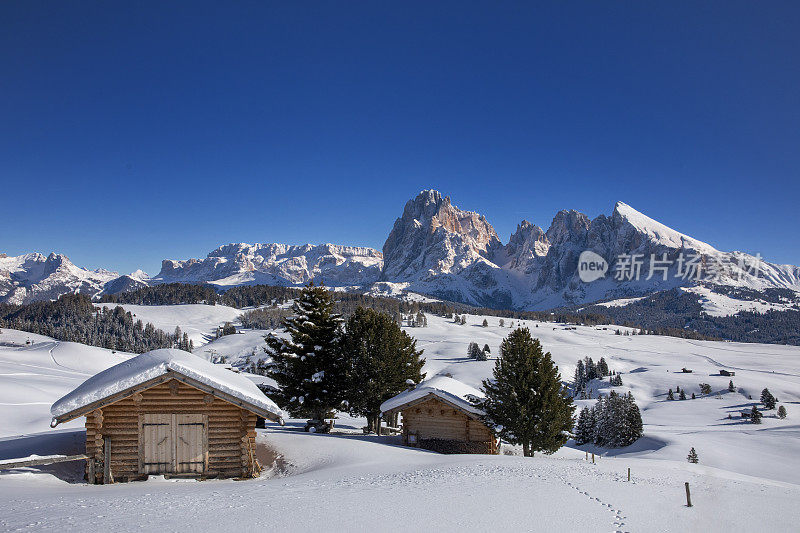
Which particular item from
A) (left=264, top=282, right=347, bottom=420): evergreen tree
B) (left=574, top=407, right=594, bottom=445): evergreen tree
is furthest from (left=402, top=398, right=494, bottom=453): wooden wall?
(left=574, top=407, right=594, bottom=445): evergreen tree

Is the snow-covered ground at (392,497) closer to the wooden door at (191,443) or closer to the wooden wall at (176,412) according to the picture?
the wooden door at (191,443)

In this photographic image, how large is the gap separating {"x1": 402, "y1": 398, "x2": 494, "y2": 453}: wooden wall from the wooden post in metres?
16.1

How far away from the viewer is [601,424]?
58844 mm

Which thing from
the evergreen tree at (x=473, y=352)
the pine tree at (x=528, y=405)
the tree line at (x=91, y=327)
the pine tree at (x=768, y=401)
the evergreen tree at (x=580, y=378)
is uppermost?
the pine tree at (x=528, y=405)

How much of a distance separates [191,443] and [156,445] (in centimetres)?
118

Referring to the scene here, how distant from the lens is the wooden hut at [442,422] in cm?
2742

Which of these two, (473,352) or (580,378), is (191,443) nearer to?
(580,378)

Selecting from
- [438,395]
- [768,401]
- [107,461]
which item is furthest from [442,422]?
[768,401]

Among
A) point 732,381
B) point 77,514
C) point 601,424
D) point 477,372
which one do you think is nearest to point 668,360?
point 732,381

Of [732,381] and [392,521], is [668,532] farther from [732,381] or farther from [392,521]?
[732,381]

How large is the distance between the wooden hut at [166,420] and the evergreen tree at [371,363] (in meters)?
14.0

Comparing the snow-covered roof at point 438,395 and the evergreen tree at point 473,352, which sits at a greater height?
the snow-covered roof at point 438,395

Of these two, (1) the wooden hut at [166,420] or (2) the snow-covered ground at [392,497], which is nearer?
(2) the snow-covered ground at [392,497]

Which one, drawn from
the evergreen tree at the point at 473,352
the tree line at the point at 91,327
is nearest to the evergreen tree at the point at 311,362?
the evergreen tree at the point at 473,352
